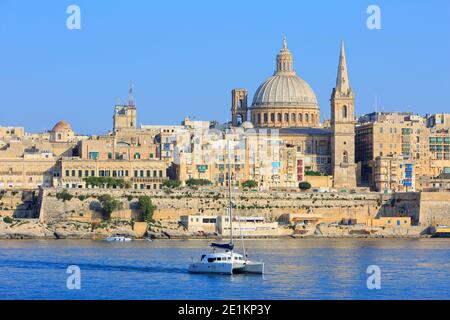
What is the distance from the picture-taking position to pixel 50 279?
122ft

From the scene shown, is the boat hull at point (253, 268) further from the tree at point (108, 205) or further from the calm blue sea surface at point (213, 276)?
the tree at point (108, 205)

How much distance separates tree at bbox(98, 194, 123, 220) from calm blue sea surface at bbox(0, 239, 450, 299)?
9.17m

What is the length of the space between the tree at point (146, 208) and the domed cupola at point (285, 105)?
1922cm

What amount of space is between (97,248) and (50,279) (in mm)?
15658

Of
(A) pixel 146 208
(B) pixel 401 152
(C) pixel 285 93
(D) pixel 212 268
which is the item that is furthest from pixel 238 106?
(D) pixel 212 268

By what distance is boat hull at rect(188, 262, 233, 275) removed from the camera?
39.2m

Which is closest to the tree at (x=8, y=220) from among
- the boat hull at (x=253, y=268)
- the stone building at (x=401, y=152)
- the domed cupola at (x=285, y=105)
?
the stone building at (x=401, y=152)

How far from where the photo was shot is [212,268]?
3947 centimetres

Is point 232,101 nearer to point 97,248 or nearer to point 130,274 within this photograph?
point 97,248

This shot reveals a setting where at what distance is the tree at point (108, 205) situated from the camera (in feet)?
216

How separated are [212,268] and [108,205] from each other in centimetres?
2703

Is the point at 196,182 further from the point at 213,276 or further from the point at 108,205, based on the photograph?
the point at 213,276

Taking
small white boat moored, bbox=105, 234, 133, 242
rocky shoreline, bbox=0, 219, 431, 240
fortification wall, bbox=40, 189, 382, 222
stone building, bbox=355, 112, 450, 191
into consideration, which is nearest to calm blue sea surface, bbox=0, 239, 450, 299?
small white boat moored, bbox=105, 234, 133, 242

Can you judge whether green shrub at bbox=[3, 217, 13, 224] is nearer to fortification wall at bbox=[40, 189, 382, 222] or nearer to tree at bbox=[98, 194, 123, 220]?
fortification wall at bbox=[40, 189, 382, 222]
